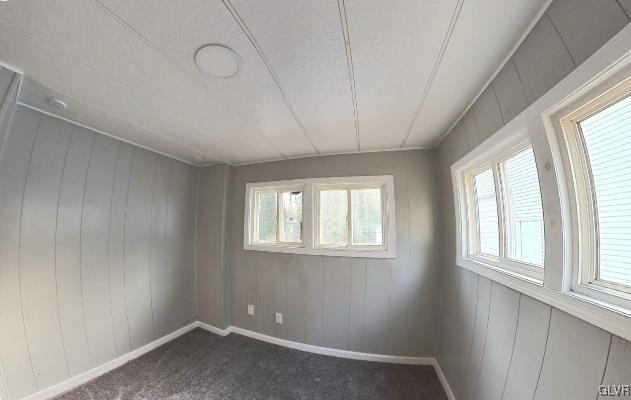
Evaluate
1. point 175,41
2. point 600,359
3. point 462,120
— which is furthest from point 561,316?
point 175,41

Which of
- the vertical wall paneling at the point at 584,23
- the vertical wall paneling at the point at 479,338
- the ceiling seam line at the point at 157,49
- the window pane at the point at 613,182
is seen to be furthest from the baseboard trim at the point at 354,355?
the ceiling seam line at the point at 157,49

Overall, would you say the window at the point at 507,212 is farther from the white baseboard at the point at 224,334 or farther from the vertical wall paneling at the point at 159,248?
the vertical wall paneling at the point at 159,248

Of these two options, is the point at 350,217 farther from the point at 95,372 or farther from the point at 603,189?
the point at 95,372

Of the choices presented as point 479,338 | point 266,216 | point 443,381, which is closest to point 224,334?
point 266,216

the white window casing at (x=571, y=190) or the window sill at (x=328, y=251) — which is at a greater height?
the white window casing at (x=571, y=190)

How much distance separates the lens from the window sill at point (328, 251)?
2262mm

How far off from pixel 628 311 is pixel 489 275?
734 millimetres

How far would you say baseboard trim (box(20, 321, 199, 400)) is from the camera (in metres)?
1.64

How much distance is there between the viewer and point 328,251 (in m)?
2.41

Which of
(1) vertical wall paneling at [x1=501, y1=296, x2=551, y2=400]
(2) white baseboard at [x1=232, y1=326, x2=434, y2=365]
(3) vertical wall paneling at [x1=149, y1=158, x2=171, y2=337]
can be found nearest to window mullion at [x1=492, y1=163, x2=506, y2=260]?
(1) vertical wall paneling at [x1=501, y1=296, x2=551, y2=400]

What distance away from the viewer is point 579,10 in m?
0.73

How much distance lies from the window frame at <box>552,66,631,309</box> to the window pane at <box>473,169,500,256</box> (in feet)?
2.14

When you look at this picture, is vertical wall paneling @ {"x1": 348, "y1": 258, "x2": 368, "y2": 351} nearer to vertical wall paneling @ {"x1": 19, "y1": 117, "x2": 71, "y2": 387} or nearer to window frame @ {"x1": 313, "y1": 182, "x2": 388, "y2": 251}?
window frame @ {"x1": 313, "y1": 182, "x2": 388, "y2": 251}

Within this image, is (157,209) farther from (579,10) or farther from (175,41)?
(579,10)
